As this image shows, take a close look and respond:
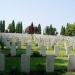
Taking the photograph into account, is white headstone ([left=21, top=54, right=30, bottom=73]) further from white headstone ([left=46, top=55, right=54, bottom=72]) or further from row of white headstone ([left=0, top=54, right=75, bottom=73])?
white headstone ([left=46, top=55, right=54, bottom=72])

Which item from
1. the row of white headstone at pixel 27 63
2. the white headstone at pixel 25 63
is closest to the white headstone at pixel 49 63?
the row of white headstone at pixel 27 63

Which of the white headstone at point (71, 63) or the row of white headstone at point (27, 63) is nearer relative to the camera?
the row of white headstone at point (27, 63)

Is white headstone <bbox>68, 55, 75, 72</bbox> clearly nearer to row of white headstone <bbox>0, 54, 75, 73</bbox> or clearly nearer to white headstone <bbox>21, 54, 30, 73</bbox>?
row of white headstone <bbox>0, 54, 75, 73</bbox>

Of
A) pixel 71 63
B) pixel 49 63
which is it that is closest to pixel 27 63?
pixel 49 63

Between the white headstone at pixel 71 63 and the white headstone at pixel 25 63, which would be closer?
the white headstone at pixel 25 63

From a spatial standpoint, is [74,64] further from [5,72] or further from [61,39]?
[61,39]

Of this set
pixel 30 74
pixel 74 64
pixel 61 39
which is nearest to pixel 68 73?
pixel 74 64

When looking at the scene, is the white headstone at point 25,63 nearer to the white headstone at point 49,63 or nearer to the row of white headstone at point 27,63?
the row of white headstone at point 27,63

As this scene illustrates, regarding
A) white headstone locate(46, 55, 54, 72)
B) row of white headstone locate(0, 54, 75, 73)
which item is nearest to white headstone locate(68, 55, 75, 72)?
row of white headstone locate(0, 54, 75, 73)

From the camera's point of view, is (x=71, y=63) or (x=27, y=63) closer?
(x=27, y=63)

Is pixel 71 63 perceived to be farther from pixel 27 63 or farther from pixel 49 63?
pixel 27 63

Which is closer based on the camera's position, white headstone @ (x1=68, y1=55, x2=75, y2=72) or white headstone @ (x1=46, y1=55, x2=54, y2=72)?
white headstone @ (x1=46, y1=55, x2=54, y2=72)

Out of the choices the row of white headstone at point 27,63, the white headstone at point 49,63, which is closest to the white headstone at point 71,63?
the row of white headstone at point 27,63

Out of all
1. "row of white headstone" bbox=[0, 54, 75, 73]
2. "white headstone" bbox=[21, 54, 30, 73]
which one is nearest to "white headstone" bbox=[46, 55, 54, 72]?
"row of white headstone" bbox=[0, 54, 75, 73]
